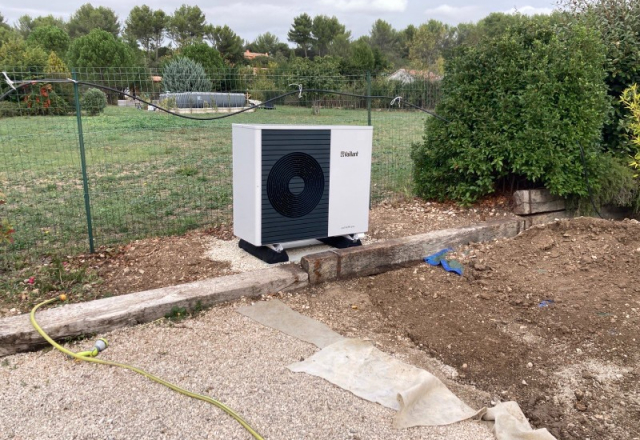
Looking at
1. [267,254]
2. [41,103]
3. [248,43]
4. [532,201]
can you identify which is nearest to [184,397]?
[267,254]

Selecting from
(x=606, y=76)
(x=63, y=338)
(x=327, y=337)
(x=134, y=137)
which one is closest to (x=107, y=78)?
(x=63, y=338)

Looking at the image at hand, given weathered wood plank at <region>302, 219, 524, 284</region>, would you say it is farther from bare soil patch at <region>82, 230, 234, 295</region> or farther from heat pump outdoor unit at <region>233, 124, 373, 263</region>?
bare soil patch at <region>82, 230, 234, 295</region>

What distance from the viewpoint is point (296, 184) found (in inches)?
185

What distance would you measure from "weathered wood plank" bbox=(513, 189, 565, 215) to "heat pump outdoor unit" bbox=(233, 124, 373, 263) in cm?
209

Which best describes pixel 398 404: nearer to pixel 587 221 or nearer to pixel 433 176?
pixel 587 221

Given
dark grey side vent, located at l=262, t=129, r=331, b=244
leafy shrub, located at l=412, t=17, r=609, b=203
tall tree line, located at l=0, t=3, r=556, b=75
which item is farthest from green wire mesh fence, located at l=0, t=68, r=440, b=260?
tall tree line, located at l=0, t=3, r=556, b=75

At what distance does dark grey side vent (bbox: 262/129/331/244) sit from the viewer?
4547mm

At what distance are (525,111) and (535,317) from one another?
9.02 feet

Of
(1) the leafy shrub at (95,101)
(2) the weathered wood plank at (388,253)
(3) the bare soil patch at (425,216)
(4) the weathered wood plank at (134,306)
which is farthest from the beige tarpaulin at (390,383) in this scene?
(1) the leafy shrub at (95,101)

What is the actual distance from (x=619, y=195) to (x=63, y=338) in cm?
610

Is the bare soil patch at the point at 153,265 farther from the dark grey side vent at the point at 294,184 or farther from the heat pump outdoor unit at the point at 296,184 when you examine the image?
the dark grey side vent at the point at 294,184

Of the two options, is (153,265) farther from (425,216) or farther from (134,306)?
(425,216)

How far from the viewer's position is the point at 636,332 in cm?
380

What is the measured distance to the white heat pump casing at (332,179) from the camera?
452 centimetres
